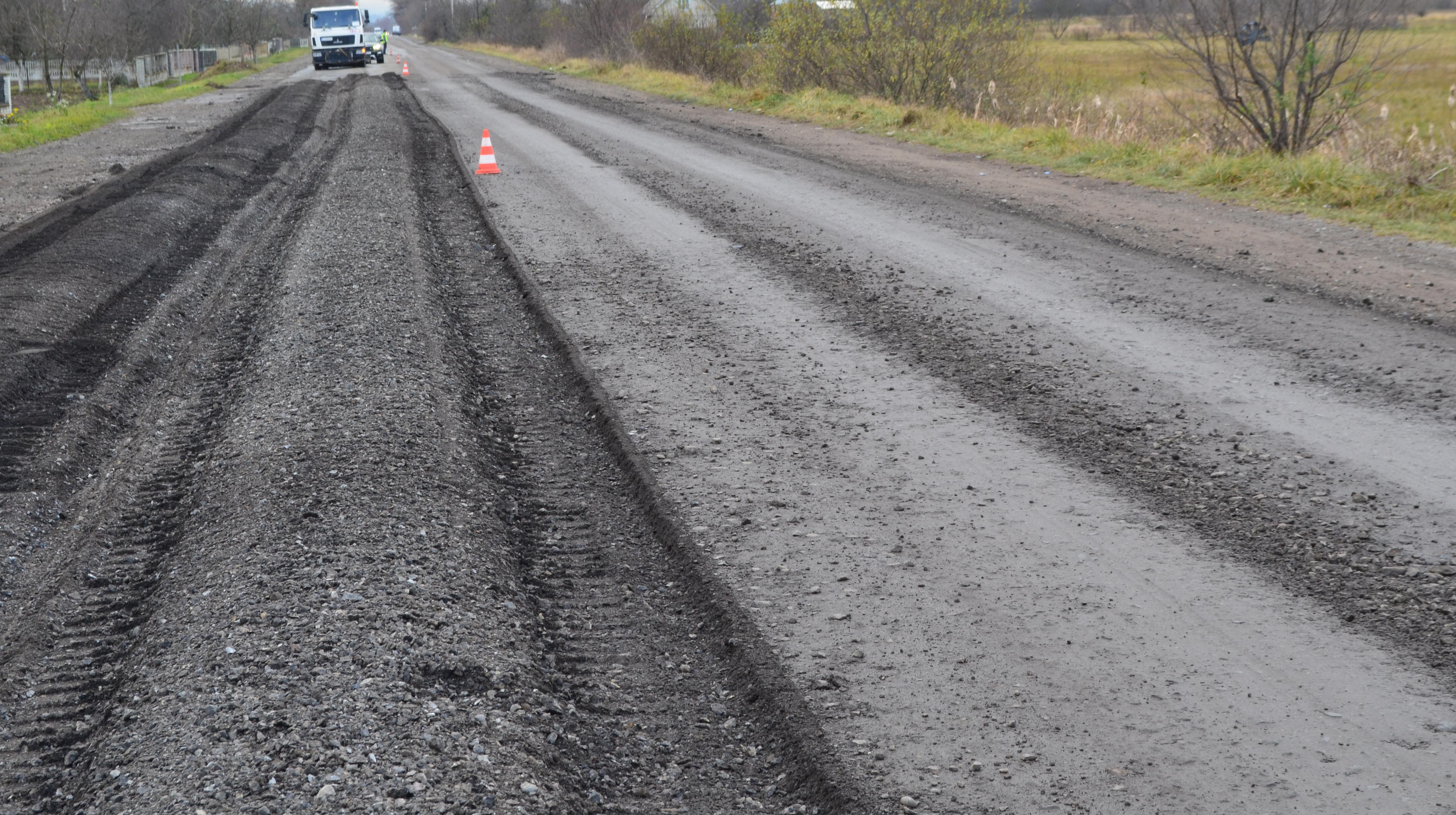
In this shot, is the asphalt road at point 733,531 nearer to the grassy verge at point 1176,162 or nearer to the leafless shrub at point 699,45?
the grassy verge at point 1176,162

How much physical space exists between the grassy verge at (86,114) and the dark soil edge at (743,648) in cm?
1786

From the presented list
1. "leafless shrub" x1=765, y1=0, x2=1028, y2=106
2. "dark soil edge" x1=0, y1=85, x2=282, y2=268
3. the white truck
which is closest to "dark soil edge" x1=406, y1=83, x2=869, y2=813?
"dark soil edge" x1=0, y1=85, x2=282, y2=268

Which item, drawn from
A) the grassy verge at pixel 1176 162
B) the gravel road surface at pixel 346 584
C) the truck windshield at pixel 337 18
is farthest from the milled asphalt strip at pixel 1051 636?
the truck windshield at pixel 337 18

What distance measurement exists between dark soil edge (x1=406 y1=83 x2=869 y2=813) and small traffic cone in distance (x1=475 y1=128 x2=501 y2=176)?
9.23 meters

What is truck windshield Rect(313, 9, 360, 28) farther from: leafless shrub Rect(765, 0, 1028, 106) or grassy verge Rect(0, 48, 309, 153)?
leafless shrub Rect(765, 0, 1028, 106)

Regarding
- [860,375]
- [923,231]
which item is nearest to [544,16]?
[923,231]

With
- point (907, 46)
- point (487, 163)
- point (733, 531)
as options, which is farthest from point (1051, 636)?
point (907, 46)

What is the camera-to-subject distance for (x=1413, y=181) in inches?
425

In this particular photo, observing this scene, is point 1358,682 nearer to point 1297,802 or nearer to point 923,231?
point 1297,802

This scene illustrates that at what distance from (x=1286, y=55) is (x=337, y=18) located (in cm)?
4268

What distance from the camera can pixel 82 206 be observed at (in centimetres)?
1206

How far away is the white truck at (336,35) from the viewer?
152 feet

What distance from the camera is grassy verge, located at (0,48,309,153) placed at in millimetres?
19827

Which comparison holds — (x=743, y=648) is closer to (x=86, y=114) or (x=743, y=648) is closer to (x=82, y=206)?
(x=82, y=206)
